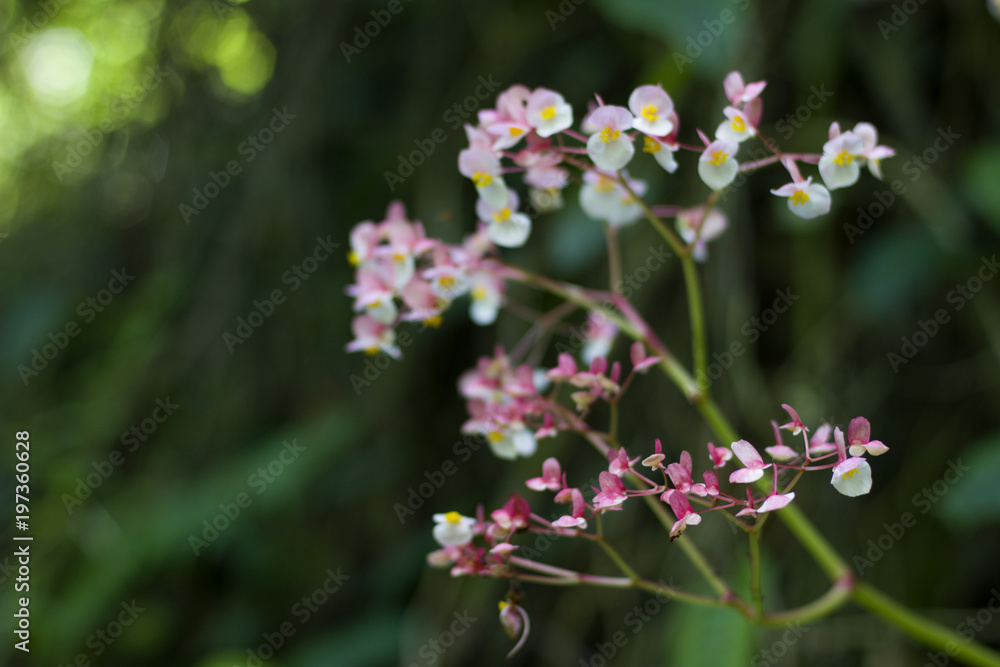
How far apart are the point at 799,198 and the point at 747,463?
21cm

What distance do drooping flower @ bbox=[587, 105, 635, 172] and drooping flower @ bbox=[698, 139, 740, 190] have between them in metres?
0.05

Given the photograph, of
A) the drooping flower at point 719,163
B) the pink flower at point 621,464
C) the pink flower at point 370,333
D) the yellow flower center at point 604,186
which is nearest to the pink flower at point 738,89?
the drooping flower at point 719,163

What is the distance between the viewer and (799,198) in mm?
548

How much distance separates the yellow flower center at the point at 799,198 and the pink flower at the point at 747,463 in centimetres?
20

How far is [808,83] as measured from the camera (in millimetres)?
1438

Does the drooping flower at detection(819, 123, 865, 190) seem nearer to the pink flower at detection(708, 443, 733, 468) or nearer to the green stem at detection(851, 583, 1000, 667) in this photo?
the pink flower at detection(708, 443, 733, 468)

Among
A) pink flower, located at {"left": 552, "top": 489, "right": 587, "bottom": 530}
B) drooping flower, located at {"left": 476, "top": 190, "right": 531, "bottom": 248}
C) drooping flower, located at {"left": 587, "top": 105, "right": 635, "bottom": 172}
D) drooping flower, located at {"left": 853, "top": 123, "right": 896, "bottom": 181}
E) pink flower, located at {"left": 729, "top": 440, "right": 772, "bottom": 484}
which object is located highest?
drooping flower, located at {"left": 476, "top": 190, "right": 531, "bottom": 248}

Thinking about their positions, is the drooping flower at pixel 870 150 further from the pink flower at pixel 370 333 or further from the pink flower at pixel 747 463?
the pink flower at pixel 370 333

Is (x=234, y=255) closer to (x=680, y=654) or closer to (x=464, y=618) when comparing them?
(x=464, y=618)

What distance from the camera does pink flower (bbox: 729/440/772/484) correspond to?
460mm

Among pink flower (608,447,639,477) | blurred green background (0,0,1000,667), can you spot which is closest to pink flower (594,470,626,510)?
pink flower (608,447,639,477)

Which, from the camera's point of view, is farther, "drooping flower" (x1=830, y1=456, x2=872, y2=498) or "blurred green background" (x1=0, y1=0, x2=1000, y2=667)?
"blurred green background" (x1=0, y1=0, x2=1000, y2=667)

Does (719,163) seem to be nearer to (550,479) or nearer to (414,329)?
(550,479)

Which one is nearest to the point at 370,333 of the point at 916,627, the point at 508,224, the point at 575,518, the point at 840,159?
the point at 508,224
